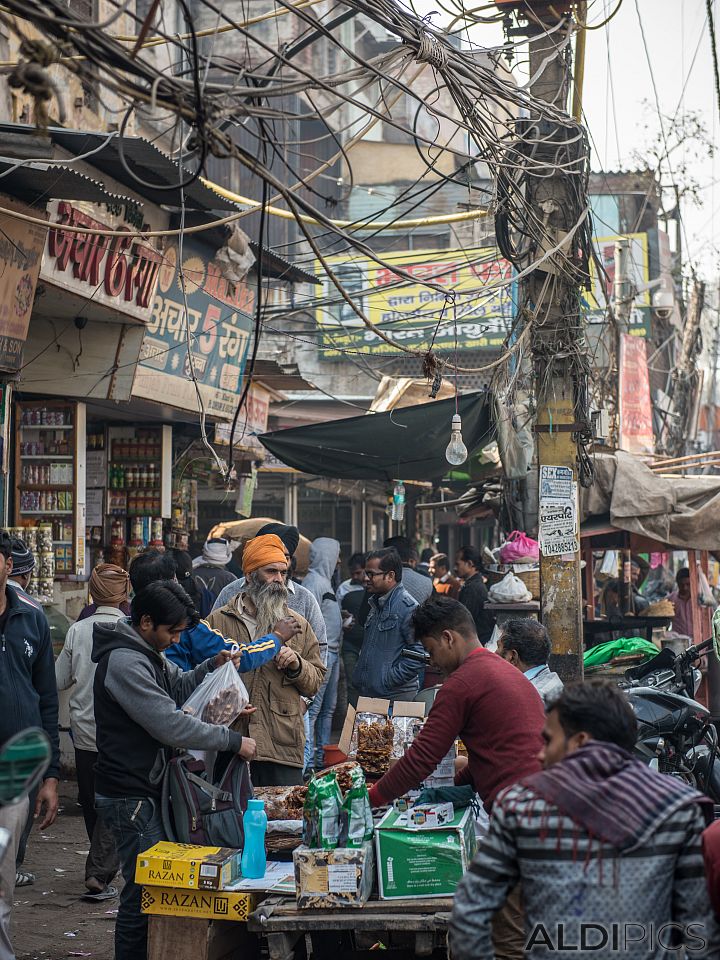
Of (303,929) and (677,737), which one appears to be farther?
(677,737)

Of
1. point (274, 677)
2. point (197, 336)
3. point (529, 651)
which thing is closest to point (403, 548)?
point (197, 336)

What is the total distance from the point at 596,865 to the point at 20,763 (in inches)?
56.3

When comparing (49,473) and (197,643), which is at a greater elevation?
(49,473)

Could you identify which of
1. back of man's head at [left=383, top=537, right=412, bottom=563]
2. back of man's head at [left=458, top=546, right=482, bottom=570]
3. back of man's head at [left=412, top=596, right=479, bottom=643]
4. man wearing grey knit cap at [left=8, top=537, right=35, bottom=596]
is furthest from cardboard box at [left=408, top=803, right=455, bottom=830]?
back of man's head at [left=458, top=546, right=482, bottom=570]

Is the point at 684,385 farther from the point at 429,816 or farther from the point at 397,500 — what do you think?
the point at 429,816

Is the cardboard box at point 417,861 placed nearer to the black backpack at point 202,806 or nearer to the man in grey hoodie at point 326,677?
the black backpack at point 202,806

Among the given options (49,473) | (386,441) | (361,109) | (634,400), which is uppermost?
(361,109)

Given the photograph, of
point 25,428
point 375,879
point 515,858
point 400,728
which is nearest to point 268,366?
point 25,428

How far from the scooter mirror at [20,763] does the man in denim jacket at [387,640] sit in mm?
5701

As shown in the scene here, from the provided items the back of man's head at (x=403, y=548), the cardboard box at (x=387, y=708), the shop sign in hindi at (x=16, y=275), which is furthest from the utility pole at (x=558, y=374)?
the shop sign in hindi at (x=16, y=275)

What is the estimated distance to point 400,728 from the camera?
20.1ft

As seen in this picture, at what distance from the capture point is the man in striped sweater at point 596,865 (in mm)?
2668

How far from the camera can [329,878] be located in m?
4.00

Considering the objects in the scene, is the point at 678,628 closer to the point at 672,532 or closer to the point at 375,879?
the point at 672,532
